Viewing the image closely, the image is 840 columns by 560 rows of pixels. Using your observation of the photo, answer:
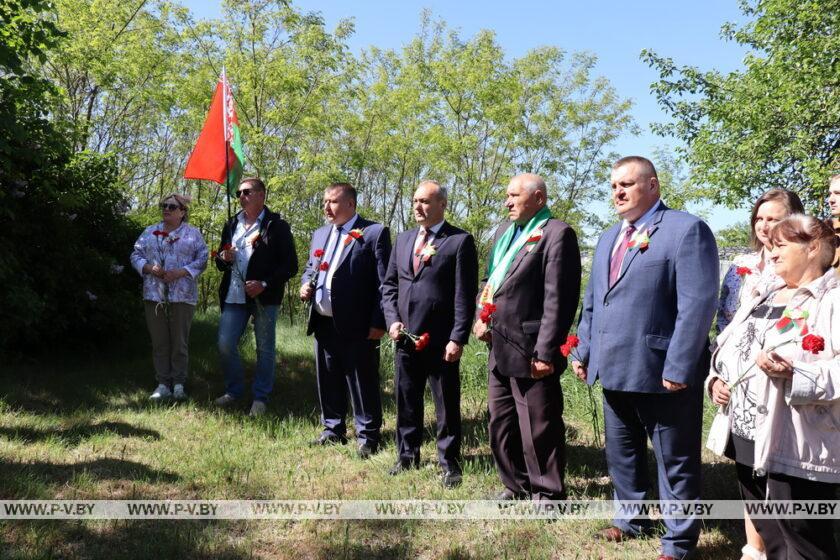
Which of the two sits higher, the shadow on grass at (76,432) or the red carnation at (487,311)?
the red carnation at (487,311)

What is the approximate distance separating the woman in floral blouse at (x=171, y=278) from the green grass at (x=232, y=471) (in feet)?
1.81

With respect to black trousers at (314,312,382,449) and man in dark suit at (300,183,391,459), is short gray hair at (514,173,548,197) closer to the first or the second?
man in dark suit at (300,183,391,459)

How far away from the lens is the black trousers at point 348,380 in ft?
17.5

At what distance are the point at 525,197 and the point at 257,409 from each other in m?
3.72

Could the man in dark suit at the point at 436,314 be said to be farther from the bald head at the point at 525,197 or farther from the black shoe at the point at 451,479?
the bald head at the point at 525,197

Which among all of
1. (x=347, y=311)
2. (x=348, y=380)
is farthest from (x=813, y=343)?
(x=348, y=380)

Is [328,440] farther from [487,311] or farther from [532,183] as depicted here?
[532,183]

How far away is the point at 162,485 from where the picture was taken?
176 inches

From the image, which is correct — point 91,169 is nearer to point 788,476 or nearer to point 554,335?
point 554,335

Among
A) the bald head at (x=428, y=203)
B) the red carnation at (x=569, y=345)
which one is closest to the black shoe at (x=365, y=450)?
the bald head at (x=428, y=203)

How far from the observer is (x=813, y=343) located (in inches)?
96.7

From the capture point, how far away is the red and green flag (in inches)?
277

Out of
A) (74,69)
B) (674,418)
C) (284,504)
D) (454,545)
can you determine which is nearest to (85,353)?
(284,504)

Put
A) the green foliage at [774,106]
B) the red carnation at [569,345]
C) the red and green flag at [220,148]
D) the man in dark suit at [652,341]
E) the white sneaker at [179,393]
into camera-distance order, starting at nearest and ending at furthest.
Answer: the man in dark suit at [652,341]
the red carnation at [569,345]
the white sneaker at [179,393]
the red and green flag at [220,148]
the green foliage at [774,106]
